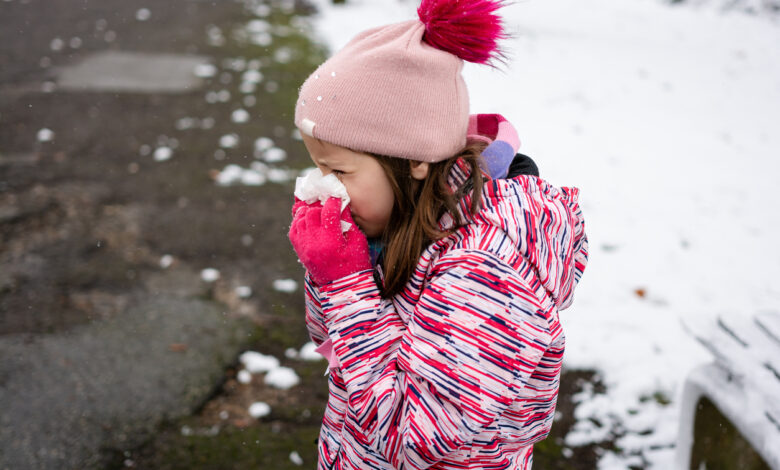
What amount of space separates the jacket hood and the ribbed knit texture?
131mm

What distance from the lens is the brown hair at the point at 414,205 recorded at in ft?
4.58

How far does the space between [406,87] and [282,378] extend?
1.94 m

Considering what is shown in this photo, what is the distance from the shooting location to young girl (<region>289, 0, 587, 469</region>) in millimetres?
1227

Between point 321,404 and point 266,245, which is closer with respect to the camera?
point 321,404

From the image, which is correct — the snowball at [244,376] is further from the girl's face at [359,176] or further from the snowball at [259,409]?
the girl's face at [359,176]

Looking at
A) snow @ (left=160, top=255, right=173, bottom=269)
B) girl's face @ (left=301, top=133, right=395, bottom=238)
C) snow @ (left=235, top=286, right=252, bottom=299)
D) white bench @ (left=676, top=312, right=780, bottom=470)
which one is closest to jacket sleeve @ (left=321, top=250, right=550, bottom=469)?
girl's face @ (left=301, top=133, right=395, bottom=238)

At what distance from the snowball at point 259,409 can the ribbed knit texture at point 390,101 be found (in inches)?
68.0

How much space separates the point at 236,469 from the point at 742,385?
1.92 meters

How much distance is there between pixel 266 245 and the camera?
3.96m

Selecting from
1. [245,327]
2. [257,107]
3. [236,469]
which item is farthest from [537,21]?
[236,469]

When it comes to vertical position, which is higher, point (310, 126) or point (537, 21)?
point (310, 126)

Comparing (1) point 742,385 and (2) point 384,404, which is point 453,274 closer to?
(2) point 384,404

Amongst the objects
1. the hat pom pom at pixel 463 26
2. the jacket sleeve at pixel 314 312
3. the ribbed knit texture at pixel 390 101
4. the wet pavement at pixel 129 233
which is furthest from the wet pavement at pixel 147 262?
the hat pom pom at pixel 463 26

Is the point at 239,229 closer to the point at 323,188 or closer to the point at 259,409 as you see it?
the point at 259,409
